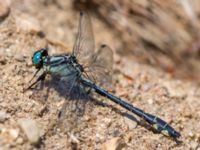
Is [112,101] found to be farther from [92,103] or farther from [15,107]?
[15,107]

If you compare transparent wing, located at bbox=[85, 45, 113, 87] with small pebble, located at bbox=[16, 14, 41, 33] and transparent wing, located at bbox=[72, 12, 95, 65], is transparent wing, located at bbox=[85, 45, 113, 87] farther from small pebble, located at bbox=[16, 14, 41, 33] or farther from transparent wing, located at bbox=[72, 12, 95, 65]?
small pebble, located at bbox=[16, 14, 41, 33]

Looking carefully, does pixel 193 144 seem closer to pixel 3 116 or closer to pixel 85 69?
pixel 85 69

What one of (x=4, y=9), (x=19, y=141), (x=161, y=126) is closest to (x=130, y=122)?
(x=161, y=126)

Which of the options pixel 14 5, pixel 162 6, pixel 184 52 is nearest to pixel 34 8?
pixel 14 5

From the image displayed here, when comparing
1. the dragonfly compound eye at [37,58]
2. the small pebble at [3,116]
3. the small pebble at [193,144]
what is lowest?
the small pebble at [193,144]

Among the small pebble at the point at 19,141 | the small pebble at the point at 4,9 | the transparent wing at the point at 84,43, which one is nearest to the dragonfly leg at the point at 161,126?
the transparent wing at the point at 84,43

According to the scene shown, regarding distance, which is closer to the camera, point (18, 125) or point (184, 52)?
point (18, 125)

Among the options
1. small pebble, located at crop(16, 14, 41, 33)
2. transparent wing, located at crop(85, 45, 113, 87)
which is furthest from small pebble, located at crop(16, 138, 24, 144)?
small pebble, located at crop(16, 14, 41, 33)

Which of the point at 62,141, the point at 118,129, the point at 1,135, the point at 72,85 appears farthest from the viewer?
the point at 72,85

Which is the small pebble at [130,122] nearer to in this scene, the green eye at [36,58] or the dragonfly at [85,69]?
the dragonfly at [85,69]

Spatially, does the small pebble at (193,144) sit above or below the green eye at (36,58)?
below
